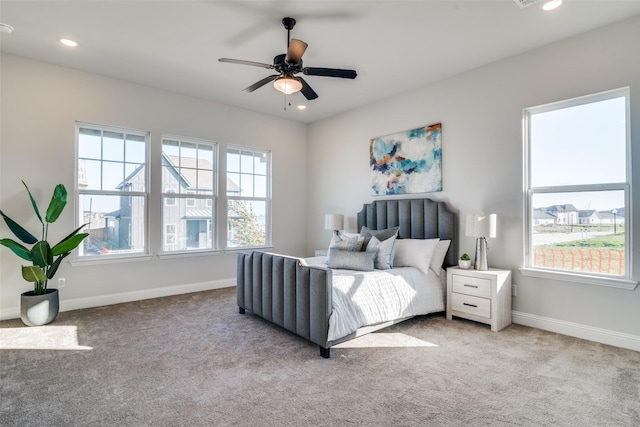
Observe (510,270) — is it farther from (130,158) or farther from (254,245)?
(130,158)

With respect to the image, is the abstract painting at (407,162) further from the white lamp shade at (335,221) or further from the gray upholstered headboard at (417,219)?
the white lamp shade at (335,221)

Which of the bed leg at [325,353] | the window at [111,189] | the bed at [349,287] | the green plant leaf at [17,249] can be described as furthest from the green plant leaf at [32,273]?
the bed leg at [325,353]

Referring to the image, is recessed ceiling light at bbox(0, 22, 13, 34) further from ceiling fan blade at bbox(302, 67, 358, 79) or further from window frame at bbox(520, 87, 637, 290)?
window frame at bbox(520, 87, 637, 290)

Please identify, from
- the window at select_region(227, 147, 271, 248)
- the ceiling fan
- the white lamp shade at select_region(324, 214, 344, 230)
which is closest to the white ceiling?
the ceiling fan

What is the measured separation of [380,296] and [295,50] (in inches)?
91.9

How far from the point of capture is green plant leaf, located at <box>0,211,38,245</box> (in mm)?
3361

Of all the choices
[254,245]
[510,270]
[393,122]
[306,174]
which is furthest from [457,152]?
[254,245]

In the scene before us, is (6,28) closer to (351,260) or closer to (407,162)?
(351,260)

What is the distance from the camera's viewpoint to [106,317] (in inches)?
143

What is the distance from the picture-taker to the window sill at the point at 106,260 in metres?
3.98

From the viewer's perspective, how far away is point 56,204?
3.54 metres

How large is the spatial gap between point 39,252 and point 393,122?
458 centimetres

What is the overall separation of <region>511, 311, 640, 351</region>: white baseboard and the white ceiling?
9.31 feet

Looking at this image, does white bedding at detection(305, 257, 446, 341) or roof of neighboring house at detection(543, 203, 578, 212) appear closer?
white bedding at detection(305, 257, 446, 341)
